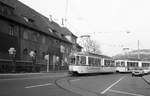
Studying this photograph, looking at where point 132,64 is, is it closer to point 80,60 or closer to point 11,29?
point 80,60

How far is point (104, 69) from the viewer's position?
40531 millimetres

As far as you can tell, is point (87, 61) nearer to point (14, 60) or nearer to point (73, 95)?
point (14, 60)

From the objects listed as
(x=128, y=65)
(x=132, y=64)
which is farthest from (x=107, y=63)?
(x=132, y=64)

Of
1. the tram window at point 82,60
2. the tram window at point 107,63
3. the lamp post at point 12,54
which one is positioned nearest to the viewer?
the tram window at point 82,60

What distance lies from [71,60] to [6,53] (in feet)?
38.1

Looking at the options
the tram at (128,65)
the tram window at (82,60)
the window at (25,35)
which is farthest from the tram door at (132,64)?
the window at (25,35)

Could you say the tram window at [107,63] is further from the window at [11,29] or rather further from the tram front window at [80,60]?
the window at [11,29]

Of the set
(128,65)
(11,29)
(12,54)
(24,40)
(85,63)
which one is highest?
(11,29)

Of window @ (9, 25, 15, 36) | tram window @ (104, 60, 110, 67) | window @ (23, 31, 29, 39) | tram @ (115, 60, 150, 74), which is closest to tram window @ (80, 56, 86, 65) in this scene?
tram window @ (104, 60, 110, 67)

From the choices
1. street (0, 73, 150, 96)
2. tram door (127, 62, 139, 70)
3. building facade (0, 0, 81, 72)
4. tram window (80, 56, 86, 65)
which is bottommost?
street (0, 73, 150, 96)

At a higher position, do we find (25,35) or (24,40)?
(25,35)

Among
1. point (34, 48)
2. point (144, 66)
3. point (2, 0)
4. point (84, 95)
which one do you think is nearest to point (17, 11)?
point (2, 0)

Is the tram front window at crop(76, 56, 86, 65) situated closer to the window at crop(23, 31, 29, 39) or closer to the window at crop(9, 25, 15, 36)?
the window at crop(9, 25, 15, 36)

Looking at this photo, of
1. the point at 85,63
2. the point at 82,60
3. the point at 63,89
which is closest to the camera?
the point at 63,89
